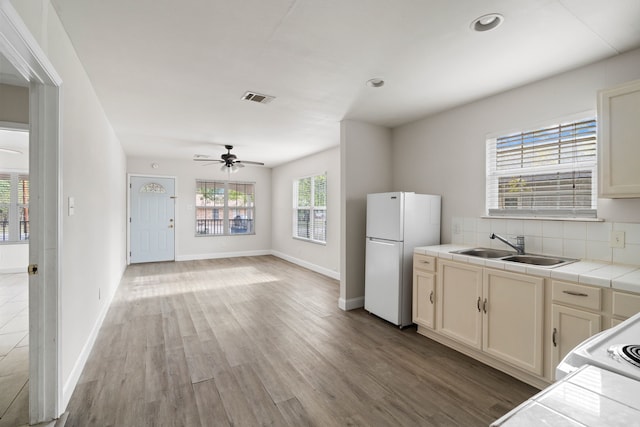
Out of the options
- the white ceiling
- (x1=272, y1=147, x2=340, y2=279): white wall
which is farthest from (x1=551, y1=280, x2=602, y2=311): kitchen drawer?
(x1=272, y1=147, x2=340, y2=279): white wall

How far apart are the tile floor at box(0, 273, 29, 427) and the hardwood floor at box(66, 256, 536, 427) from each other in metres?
0.29

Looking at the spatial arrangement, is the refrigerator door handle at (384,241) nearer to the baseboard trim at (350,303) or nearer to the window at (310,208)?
the baseboard trim at (350,303)

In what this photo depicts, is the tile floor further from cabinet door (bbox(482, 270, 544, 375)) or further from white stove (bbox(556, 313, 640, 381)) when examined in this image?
cabinet door (bbox(482, 270, 544, 375))

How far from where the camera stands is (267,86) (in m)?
2.82

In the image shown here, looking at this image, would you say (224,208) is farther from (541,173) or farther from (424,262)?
(541,173)

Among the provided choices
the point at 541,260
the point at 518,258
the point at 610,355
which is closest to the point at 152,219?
the point at 518,258

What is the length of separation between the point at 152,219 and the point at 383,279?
18.7ft

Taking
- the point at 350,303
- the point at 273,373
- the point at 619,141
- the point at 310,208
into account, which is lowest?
the point at 273,373

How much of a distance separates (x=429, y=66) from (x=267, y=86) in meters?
1.46

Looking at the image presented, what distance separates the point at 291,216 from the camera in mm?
7086

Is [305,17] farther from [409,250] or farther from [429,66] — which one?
[409,250]

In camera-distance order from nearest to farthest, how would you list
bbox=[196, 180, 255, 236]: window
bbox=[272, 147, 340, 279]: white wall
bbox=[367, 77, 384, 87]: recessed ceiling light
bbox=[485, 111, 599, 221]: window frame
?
bbox=[485, 111, 599, 221]: window frame < bbox=[367, 77, 384, 87]: recessed ceiling light < bbox=[272, 147, 340, 279]: white wall < bbox=[196, 180, 255, 236]: window

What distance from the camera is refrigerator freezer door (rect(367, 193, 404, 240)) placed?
10.5 feet

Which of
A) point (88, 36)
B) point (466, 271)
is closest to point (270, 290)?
point (466, 271)
